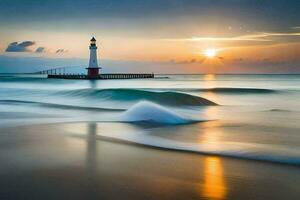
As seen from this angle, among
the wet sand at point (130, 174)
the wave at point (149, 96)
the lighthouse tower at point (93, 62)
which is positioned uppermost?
the lighthouse tower at point (93, 62)

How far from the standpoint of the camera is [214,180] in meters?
5.02

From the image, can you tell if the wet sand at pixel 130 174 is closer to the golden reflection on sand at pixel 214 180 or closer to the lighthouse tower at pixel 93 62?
the golden reflection on sand at pixel 214 180

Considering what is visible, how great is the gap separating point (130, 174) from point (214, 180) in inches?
47.9

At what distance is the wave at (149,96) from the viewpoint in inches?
843

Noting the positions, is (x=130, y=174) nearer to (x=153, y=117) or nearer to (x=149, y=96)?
(x=153, y=117)

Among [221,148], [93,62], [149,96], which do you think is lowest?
[149,96]

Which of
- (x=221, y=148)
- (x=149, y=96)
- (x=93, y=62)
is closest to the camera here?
(x=221, y=148)

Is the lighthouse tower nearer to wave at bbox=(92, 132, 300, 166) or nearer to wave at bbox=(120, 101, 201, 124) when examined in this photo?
wave at bbox=(120, 101, 201, 124)

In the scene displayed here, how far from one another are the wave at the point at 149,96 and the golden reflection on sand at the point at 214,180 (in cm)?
1459

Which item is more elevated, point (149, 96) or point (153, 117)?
point (153, 117)

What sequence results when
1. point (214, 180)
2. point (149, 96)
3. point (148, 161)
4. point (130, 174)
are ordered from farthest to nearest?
point (149, 96)
point (148, 161)
point (130, 174)
point (214, 180)

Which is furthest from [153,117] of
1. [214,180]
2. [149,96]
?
[149,96]

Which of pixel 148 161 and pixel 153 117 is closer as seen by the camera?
pixel 148 161

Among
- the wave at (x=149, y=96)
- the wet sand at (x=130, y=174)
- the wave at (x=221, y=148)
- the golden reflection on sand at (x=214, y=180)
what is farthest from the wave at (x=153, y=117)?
the wave at (x=149, y=96)
